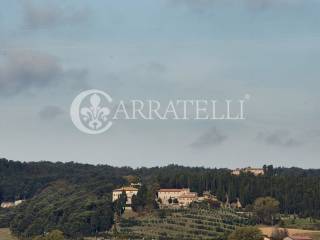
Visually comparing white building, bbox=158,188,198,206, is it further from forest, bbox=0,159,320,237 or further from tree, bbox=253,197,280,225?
tree, bbox=253,197,280,225

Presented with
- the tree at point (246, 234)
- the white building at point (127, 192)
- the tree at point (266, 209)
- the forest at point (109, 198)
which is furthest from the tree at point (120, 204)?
the tree at point (246, 234)

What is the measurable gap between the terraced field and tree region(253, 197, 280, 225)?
2.42 metres

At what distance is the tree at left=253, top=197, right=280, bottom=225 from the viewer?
11450 cm

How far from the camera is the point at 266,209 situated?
115 metres

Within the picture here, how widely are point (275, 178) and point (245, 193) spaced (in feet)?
25.1

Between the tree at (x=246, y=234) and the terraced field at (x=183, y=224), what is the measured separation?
4.60 m

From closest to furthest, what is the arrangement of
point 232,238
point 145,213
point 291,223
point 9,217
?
point 232,238 → point 291,223 → point 145,213 → point 9,217

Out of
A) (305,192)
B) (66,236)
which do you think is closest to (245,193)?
(305,192)

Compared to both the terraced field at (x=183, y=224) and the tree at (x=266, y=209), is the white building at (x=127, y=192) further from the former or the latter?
the tree at (x=266, y=209)

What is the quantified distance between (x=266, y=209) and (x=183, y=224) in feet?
34.1

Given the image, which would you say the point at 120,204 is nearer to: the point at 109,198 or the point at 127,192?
the point at 127,192

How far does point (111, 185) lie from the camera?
477 feet

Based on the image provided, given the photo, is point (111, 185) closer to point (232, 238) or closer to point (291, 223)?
point (291, 223)

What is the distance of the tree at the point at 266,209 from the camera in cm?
Answer: 11450
